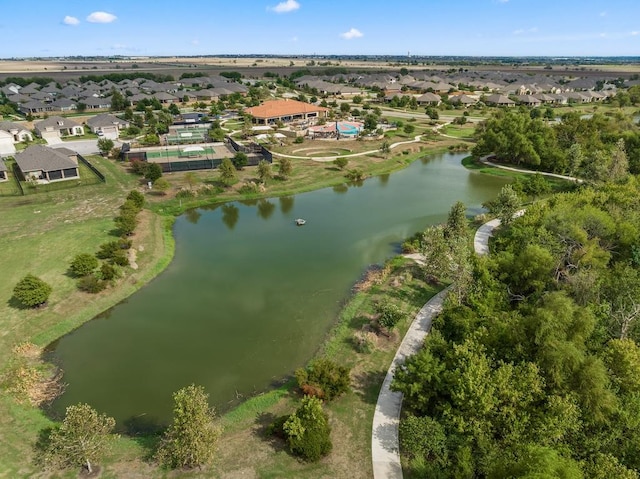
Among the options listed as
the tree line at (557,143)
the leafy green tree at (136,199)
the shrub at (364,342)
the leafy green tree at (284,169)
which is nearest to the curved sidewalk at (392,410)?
the shrub at (364,342)

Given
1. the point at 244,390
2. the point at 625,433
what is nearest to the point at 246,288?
the point at 244,390

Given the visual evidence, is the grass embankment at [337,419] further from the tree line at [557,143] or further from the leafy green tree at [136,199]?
the tree line at [557,143]

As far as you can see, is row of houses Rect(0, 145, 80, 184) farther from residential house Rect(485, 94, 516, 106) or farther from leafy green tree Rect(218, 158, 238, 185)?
residential house Rect(485, 94, 516, 106)

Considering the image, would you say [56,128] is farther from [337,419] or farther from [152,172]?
[337,419]

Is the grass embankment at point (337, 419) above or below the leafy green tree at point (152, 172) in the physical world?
below

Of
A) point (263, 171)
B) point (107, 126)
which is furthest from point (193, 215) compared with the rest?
point (107, 126)

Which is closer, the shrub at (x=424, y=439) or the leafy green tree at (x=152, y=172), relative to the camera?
the shrub at (x=424, y=439)

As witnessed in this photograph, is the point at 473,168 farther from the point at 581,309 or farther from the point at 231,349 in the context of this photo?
the point at 231,349
